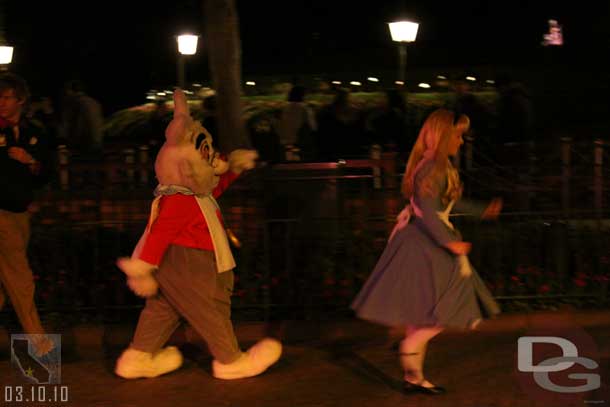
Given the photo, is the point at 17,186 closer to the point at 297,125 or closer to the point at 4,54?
the point at 297,125

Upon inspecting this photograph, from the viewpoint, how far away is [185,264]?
634 cm

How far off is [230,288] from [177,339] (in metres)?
1.21

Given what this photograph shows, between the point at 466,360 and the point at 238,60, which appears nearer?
the point at 466,360

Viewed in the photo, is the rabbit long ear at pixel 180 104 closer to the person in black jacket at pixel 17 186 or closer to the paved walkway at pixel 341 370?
the person in black jacket at pixel 17 186

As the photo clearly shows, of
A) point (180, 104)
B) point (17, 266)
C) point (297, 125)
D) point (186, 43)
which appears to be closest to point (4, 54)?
point (186, 43)

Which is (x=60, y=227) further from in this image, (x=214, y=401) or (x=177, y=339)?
(x=214, y=401)

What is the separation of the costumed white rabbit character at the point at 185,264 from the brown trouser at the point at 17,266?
2.39 ft

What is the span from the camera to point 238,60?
399 inches

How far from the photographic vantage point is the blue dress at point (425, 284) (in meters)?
5.98

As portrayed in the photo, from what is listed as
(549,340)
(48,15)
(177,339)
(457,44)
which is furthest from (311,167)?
(457,44)

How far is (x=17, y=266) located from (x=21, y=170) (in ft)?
1.97

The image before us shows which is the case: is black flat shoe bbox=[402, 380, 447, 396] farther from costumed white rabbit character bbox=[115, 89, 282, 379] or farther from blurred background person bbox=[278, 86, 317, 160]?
blurred background person bbox=[278, 86, 317, 160]

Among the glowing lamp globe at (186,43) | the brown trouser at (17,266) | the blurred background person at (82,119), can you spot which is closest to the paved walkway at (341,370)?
the brown trouser at (17,266)

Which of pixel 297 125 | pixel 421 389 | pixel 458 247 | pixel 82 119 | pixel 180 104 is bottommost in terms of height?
pixel 421 389
